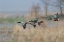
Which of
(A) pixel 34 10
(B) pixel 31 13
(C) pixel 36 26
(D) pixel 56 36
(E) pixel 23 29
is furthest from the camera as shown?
(A) pixel 34 10

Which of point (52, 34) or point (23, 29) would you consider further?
point (23, 29)

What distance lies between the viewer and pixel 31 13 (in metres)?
17.3

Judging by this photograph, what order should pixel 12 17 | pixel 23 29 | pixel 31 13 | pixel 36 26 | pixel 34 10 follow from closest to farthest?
pixel 23 29 < pixel 36 26 < pixel 12 17 < pixel 31 13 < pixel 34 10

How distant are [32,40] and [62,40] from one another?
3.05 ft

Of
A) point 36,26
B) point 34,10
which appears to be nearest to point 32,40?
point 36,26

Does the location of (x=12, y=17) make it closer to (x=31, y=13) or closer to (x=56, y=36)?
(x=31, y=13)

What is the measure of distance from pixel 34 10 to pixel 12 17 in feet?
11.8

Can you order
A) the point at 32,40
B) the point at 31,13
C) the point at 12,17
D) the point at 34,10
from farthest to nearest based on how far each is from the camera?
the point at 34,10 < the point at 31,13 < the point at 12,17 < the point at 32,40

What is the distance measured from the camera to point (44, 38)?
7.05 m

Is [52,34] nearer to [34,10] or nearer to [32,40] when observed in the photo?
[32,40]

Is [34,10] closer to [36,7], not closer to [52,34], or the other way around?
[36,7]

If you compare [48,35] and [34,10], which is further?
[34,10]

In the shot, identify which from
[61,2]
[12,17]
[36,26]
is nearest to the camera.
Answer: [36,26]

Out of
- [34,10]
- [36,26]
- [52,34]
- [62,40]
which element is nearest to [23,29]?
[36,26]
